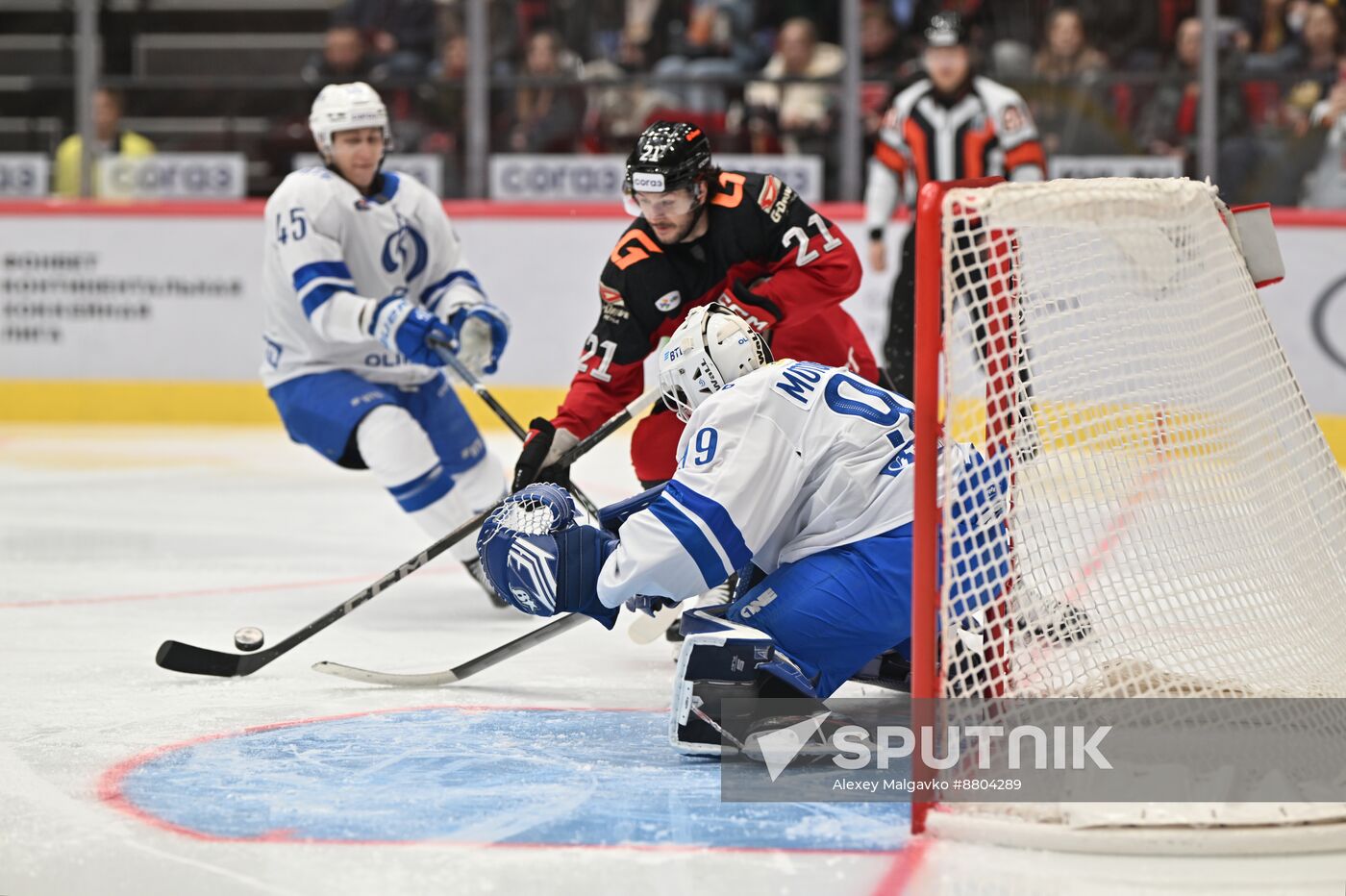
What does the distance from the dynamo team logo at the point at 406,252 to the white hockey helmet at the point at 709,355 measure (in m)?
1.78

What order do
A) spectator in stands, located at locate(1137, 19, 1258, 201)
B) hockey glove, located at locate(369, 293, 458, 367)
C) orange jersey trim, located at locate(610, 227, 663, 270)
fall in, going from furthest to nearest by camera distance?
1. spectator in stands, located at locate(1137, 19, 1258, 201)
2. hockey glove, located at locate(369, 293, 458, 367)
3. orange jersey trim, located at locate(610, 227, 663, 270)

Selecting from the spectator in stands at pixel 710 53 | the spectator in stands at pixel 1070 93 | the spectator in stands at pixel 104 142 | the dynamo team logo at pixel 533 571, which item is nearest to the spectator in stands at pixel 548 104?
the spectator in stands at pixel 710 53

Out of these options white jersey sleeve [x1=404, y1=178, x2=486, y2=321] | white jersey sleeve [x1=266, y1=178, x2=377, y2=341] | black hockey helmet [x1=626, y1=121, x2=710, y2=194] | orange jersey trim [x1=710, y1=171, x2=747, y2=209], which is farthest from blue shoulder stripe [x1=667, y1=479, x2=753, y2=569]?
white jersey sleeve [x1=404, y1=178, x2=486, y2=321]

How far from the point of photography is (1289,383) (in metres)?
2.90

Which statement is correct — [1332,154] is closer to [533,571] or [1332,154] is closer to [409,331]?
[409,331]

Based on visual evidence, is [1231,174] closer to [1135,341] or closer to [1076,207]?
[1135,341]

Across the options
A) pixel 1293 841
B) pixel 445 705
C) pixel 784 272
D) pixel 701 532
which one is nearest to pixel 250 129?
pixel 784 272

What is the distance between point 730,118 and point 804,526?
474 cm

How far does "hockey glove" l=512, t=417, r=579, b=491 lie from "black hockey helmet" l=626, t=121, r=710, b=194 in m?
0.50

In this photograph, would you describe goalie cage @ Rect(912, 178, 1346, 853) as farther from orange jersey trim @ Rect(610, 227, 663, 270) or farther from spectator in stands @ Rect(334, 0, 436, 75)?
spectator in stands @ Rect(334, 0, 436, 75)

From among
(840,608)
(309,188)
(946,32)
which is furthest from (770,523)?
(946,32)

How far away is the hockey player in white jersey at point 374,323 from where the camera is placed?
13.8ft

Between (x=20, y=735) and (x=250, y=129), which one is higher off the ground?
(x=250, y=129)

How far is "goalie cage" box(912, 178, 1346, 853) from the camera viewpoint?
104 inches
